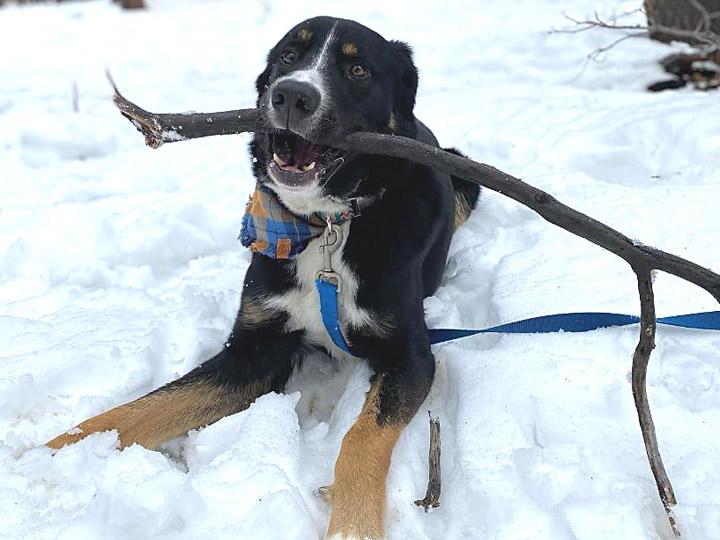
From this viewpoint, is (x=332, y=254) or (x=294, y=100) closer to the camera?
(x=294, y=100)

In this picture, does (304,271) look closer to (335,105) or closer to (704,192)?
(335,105)

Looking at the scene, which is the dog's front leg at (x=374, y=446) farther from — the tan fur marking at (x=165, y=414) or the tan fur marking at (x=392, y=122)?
the tan fur marking at (x=392, y=122)

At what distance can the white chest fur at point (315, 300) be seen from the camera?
308cm

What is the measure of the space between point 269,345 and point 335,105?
3.68 feet

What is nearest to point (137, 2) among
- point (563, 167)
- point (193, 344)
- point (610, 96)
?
point (610, 96)

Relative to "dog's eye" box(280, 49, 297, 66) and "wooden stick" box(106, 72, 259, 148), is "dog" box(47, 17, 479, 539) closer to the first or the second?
"dog's eye" box(280, 49, 297, 66)

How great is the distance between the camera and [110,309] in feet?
12.7

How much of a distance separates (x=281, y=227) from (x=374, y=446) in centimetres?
100

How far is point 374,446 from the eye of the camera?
259cm

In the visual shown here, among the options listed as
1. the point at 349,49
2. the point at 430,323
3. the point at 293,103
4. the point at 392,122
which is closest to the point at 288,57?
the point at 349,49

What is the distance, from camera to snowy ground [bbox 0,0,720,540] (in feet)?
7.52

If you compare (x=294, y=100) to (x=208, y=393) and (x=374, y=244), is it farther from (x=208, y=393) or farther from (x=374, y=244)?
(x=208, y=393)

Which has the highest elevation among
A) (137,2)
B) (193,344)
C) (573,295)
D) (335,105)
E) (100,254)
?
(335,105)

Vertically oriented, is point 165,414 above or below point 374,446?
below
